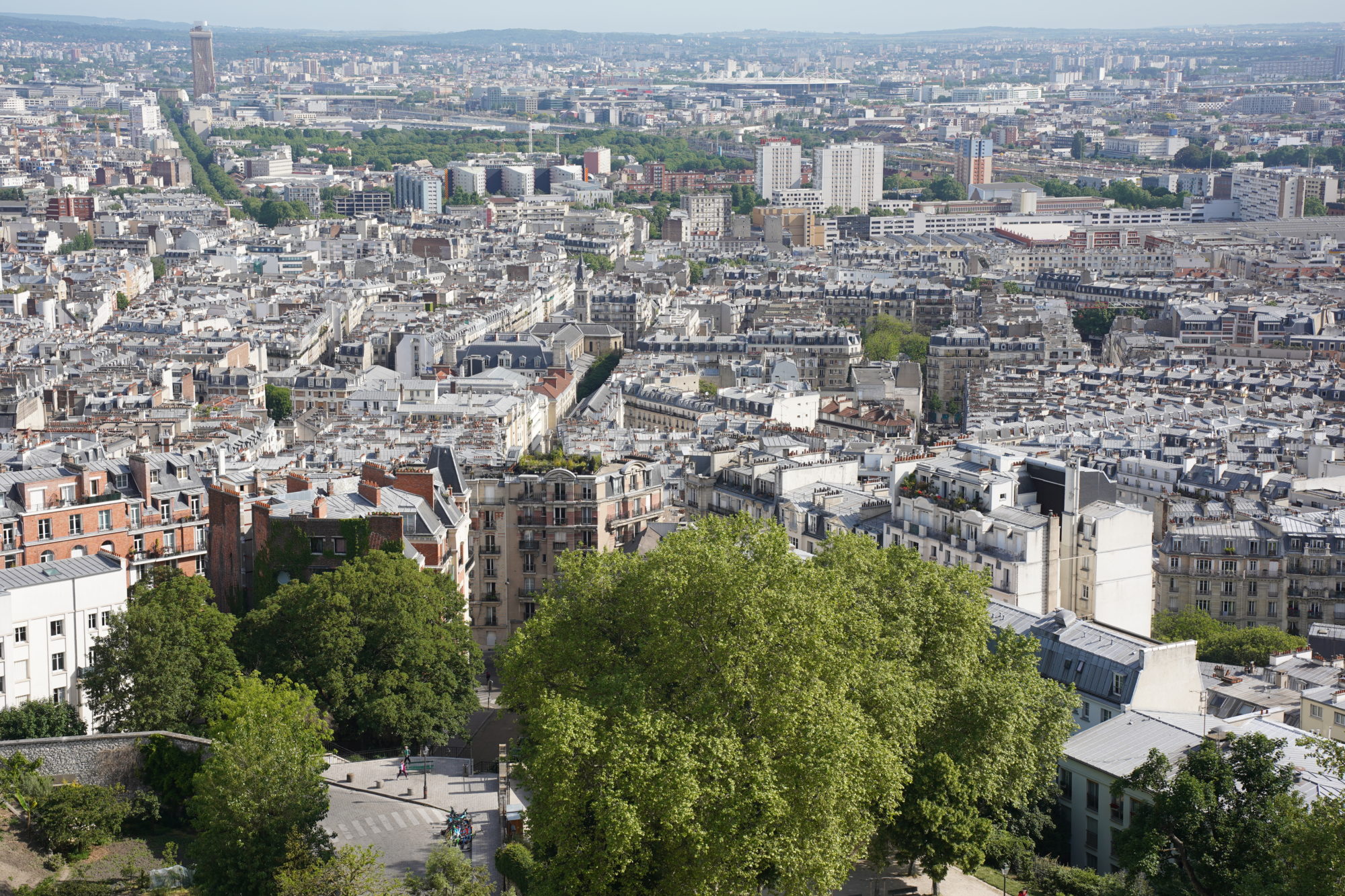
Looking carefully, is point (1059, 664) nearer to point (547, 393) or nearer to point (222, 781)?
point (222, 781)

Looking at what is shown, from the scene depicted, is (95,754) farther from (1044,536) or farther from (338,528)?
(1044,536)

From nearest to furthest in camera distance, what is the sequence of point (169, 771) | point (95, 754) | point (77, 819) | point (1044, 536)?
point (77, 819) → point (169, 771) → point (95, 754) → point (1044, 536)

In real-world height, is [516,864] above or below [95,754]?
below

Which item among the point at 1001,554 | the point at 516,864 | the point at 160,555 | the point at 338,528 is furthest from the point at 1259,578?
the point at 160,555

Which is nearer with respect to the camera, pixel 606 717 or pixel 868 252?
pixel 606 717

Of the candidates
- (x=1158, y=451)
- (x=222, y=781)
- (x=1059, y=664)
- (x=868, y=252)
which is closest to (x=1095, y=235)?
(x=868, y=252)

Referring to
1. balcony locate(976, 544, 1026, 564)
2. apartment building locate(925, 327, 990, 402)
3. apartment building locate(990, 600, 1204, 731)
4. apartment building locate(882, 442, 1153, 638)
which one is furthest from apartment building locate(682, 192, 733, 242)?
apartment building locate(990, 600, 1204, 731)

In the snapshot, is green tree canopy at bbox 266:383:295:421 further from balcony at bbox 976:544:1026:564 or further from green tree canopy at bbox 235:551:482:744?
balcony at bbox 976:544:1026:564
